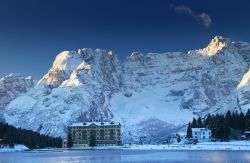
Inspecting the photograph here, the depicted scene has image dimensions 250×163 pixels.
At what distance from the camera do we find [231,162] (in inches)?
4038

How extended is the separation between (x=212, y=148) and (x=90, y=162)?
6771 cm

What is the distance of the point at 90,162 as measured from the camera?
11750 cm

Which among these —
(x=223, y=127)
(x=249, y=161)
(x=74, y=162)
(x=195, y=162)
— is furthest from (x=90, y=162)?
(x=223, y=127)

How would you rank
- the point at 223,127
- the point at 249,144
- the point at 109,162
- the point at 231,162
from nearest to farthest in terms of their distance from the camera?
1. the point at 231,162
2. the point at 109,162
3. the point at 249,144
4. the point at 223,127

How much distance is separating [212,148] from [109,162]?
220ft

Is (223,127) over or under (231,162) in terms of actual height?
over

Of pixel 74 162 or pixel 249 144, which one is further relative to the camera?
pixel 249 144

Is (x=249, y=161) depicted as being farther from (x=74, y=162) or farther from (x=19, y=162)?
(x=19, y=162)

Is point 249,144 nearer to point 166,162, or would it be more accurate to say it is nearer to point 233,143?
point 233,143

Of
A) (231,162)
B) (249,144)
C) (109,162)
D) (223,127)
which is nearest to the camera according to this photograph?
(231,162)

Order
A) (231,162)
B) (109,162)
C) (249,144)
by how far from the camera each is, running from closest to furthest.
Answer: (231,162) → (109,162) → (249,144)

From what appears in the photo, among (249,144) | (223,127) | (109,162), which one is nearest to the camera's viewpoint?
(109,162)

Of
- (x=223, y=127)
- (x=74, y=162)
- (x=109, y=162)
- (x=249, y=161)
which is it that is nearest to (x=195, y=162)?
(x=249, y=161)

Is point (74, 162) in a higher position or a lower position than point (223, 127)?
lower
